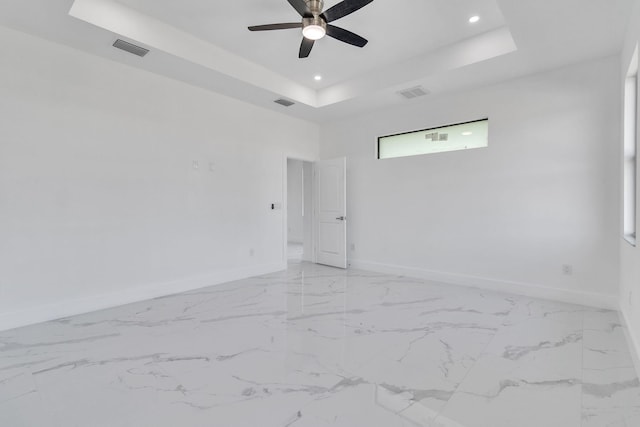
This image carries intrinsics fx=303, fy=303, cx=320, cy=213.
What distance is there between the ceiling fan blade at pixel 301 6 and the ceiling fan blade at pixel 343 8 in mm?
143

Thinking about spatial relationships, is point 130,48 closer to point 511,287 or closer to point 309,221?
point 309,221

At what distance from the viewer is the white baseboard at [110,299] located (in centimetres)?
287

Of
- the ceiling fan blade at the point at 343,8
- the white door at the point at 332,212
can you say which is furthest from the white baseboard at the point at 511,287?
the ceiling fan blade at the point at 343,8

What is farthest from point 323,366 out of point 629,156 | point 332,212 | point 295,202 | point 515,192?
point 295,202

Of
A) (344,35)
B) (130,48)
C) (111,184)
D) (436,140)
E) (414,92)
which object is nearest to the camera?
(344,35)

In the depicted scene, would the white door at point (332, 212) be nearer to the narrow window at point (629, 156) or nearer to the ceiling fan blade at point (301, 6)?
the ceiling fan blade at point (301, 6)

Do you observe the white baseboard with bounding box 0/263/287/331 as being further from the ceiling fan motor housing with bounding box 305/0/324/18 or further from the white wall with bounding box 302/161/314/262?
the ceiling fan motor housing with bounding box 305/0/324/18

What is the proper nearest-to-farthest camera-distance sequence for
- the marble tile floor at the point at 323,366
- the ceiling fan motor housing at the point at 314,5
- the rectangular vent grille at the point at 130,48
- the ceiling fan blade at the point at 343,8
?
the marble tile floor at the point at 323,366 → the ceiling fan blade at the point at 343,8 → the ceiling fan motor housing at the point at 314,5 → the rectangular vent grille at the point at 130,48

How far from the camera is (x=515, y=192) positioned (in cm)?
385

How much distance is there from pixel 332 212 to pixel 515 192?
2908 millimetres

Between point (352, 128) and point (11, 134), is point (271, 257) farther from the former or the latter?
point (11, 134)

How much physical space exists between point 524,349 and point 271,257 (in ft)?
12.2

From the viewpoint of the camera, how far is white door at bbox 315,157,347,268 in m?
5.48

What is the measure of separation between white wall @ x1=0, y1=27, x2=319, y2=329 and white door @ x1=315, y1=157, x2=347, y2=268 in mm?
1387
